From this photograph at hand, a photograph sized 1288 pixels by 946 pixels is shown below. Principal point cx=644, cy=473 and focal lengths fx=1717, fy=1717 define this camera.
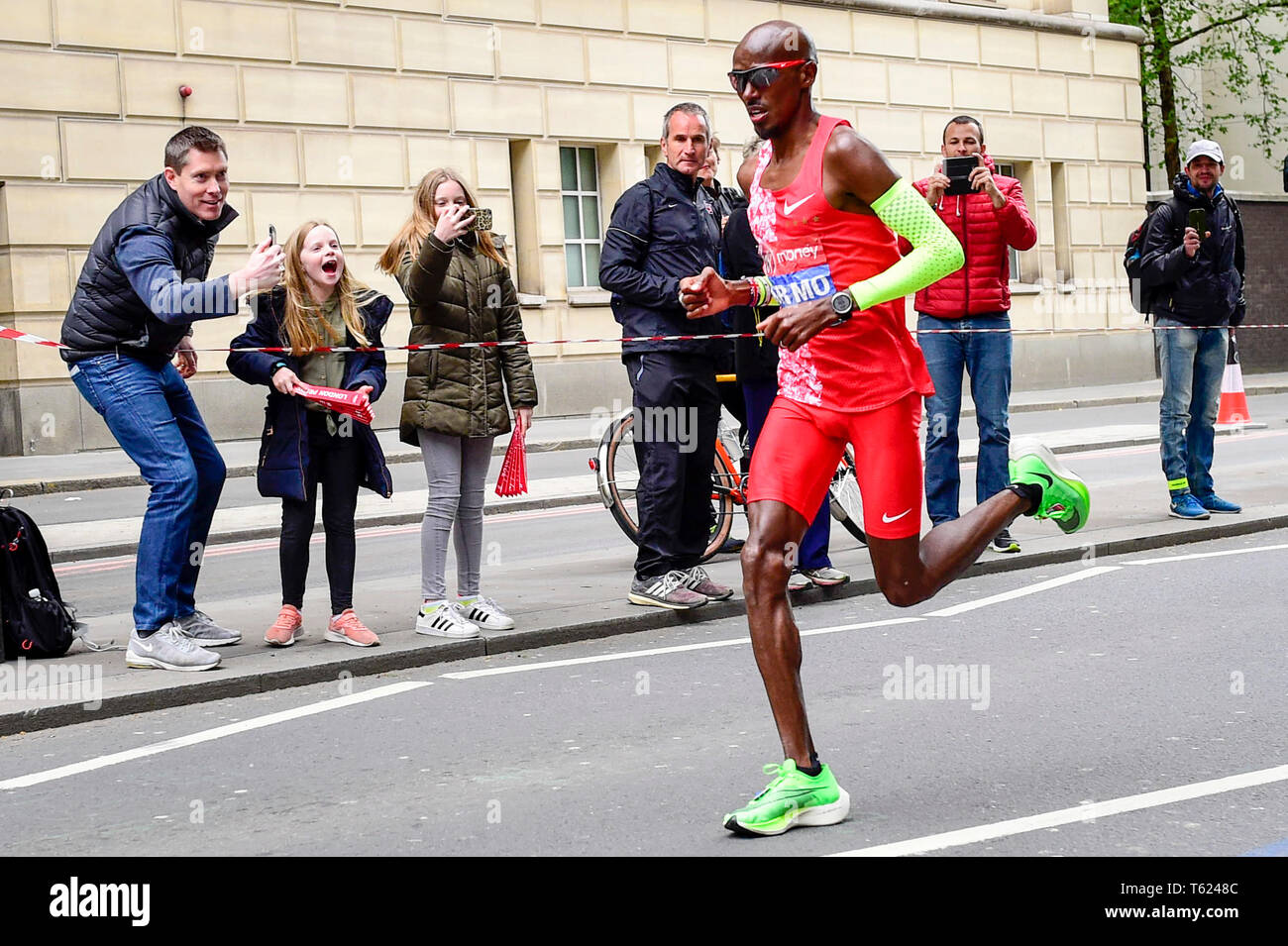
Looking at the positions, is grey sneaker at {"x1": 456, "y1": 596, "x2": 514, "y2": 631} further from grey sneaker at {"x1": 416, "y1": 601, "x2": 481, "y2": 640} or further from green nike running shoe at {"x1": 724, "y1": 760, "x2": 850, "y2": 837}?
green nike running shoe at {"x1": 724, "y1": 760, "x2": 850, "y2": 837}

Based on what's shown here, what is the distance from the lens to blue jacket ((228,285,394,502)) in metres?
7.19

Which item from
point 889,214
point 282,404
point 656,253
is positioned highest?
point 656,253

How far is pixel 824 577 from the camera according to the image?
8.36 m

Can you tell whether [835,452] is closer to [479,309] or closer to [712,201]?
[479,309]

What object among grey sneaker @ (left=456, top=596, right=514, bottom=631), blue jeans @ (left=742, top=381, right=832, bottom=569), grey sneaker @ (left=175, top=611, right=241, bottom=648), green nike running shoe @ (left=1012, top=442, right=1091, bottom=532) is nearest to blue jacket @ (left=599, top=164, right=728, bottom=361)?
blue jeans @ (left=742, top=381, right=832, bottom=569)

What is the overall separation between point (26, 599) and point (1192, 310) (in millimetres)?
6952

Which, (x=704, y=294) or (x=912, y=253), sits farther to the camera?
(x=704, y=294)

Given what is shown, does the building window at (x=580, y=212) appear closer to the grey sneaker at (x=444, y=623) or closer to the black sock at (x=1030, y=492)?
the grey sneaker at (x=444, y=623)

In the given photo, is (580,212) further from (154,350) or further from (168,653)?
(168,653)

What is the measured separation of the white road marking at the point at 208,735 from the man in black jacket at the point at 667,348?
170cm

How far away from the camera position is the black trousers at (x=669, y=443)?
795cm

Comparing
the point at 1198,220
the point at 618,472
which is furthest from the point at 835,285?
the point at 1198,220

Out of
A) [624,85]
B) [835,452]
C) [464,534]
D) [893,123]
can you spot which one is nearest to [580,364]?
[624,85]

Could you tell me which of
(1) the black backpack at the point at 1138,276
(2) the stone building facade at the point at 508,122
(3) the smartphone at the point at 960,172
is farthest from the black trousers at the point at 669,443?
(2) the stone building facade at the point at 508,122
